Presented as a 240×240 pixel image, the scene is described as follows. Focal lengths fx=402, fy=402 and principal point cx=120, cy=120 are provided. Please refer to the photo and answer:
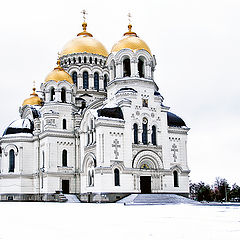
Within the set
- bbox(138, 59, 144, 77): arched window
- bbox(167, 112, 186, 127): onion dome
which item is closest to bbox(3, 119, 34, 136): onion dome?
bbox(138, 59, 144, 77): arched window

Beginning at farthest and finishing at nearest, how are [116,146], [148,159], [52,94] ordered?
1. [52,94]
2. [148,159]
3. [116,146]

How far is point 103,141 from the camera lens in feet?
126

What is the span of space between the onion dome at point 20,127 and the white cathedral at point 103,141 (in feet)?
0.40

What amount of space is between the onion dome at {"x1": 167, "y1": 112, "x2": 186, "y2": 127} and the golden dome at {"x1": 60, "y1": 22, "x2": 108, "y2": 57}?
1461 cm

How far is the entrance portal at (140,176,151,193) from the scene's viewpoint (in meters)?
40.3

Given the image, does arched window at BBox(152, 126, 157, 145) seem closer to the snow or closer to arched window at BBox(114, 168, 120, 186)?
arched window at BBox(114, 168, 120, 186)

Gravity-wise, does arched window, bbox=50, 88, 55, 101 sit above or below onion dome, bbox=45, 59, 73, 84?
below

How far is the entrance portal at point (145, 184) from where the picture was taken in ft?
132

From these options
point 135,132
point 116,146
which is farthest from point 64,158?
point 135,132

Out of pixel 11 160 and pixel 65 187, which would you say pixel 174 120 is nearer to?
pixel 65 187

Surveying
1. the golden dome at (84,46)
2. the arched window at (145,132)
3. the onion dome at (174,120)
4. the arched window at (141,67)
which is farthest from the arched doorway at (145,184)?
the golden dome at (84,46)

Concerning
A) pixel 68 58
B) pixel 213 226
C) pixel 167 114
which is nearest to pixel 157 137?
pixel 167 114

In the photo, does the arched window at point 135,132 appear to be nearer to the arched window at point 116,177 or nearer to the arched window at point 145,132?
the arched window at point 145,132

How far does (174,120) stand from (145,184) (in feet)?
27.2
